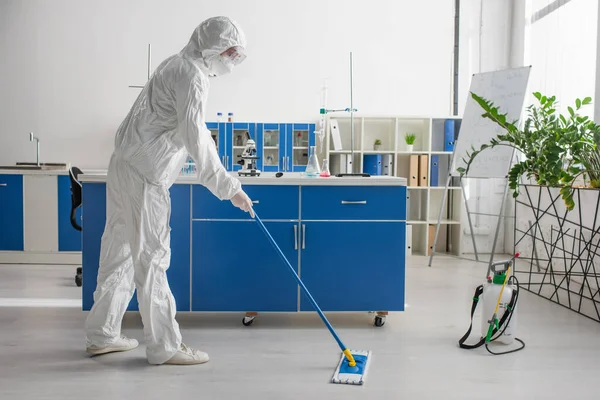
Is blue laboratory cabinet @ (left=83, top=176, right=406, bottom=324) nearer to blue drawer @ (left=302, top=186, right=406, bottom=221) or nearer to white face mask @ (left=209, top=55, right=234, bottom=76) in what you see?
blue drawer @ (left=302, top=186, right=406, bottom=221)

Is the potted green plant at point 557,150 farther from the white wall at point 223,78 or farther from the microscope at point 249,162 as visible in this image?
the white wall at point 223,78

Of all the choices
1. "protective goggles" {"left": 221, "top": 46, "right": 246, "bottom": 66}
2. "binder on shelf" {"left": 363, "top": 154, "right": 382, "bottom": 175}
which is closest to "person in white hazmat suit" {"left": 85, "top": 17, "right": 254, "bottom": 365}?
"protective goggles" {"left": 221, "top": 46, "right": 246, "bottom": 66}

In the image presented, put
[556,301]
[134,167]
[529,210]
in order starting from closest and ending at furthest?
[134,167]
[556,301]
[529,210]

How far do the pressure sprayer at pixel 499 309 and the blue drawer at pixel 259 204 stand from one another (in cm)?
101

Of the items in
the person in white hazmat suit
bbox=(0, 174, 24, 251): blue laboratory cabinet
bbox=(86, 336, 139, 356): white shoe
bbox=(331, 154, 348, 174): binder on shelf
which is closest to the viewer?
the person in white hazmat suit

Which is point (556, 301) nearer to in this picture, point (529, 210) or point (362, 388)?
point (529, 210)

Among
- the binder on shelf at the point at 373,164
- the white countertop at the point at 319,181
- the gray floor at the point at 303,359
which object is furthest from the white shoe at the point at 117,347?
the binder on shelf at the point at 373,164

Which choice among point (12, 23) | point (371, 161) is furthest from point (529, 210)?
point (12, 23)

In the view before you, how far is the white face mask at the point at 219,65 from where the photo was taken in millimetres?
2414

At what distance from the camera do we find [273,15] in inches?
224

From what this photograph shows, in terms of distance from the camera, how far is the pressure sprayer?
2681 mm

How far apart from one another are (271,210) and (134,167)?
2.68ft

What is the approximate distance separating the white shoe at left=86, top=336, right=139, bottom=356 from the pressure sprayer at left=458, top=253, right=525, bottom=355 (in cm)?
153

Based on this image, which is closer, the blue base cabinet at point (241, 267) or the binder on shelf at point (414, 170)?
the blue base cabinet at point (241, 267)
